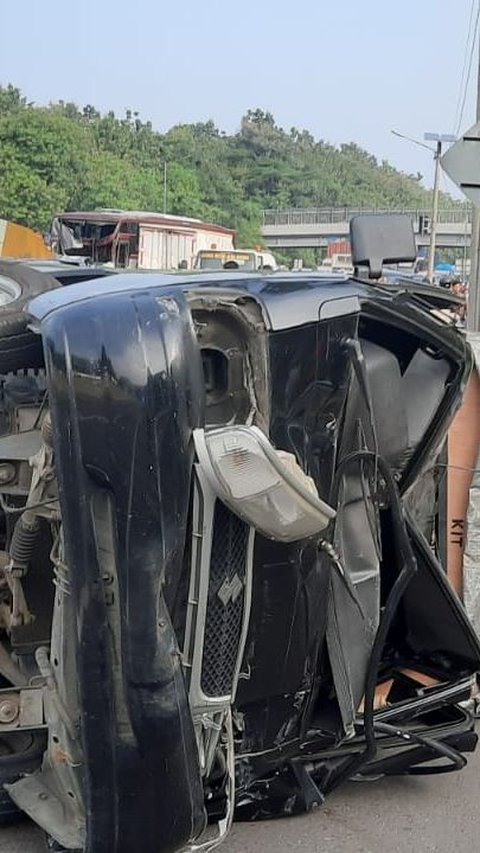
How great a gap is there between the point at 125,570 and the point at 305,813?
115 cm

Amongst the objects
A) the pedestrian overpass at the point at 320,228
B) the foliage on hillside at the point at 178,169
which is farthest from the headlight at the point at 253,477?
Answer: the pedestrian overpass at the point at 320,228

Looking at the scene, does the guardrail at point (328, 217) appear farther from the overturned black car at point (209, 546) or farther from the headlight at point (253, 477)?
the headlight at point (253, 477)

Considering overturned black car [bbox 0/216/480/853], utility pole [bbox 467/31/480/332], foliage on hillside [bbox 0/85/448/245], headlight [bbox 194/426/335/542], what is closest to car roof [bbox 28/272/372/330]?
overturned black car [bbox 0/216/480/853]

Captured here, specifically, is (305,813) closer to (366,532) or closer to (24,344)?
(366,532)

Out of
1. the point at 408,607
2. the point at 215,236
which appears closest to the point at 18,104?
the point at 215,236

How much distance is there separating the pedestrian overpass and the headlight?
227 feet

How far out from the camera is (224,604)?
96.9 inches

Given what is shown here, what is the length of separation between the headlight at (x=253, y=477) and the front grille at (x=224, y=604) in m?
0.13

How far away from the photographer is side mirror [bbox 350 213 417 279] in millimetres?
3717

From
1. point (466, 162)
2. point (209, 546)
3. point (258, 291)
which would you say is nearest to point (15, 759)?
point (209, 546)

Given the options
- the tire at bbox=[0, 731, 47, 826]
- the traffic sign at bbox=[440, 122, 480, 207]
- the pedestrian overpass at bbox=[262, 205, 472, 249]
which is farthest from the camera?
the pedestrian overpass at bbox=[262, 205, 472, 249]

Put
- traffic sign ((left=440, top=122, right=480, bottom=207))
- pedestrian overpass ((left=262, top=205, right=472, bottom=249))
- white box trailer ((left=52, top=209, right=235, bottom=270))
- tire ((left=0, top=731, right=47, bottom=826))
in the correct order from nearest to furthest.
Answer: tire ((left=0, top=731, right=47, bottom=826))
traffic sign ((left=440, top=122, right=480, bottom=207))
white box trailer ((left=52, top=209, right=235, bottom=270))
pedestrian overpass ((left=262, top=205, right=472, bottom=249))

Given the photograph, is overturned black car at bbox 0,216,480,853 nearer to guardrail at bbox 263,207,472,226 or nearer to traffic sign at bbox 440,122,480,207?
traffic sign at bbox 440,122,480,207

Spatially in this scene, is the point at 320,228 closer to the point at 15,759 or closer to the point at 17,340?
the point at 17,340
